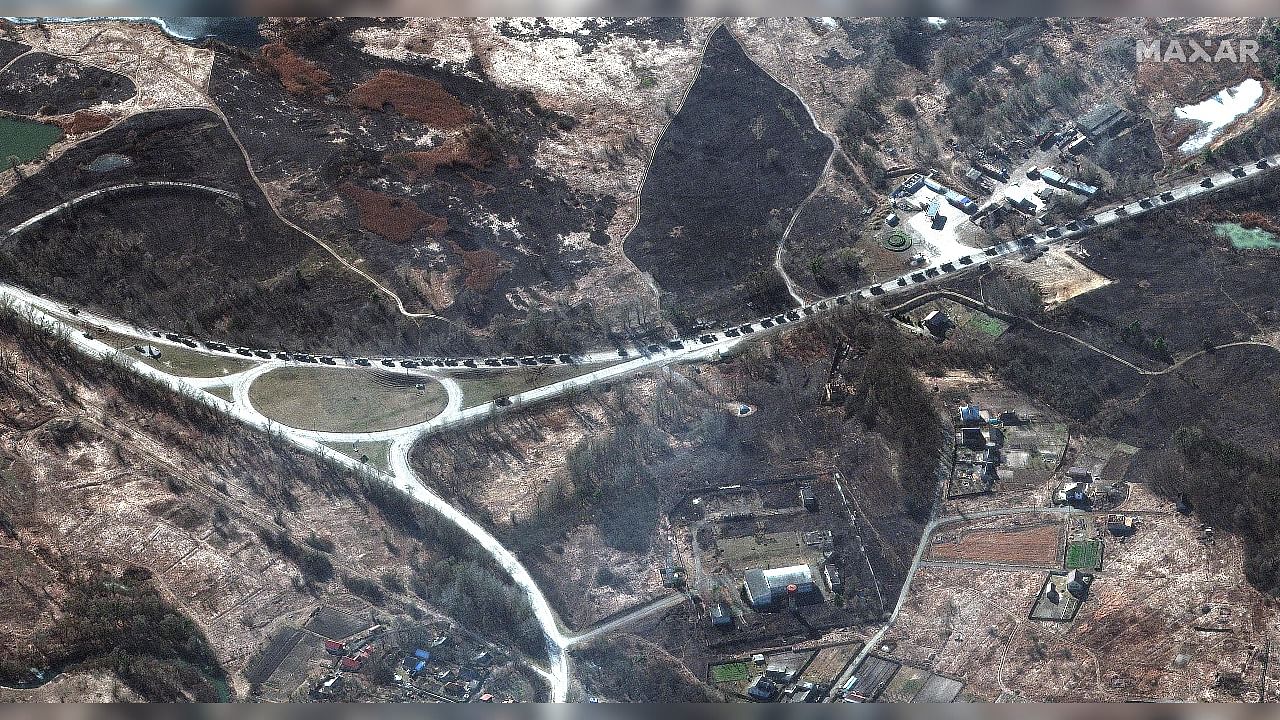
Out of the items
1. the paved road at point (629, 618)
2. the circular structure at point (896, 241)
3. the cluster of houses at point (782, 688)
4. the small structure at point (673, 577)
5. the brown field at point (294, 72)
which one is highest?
the brown field at point (294, 72)

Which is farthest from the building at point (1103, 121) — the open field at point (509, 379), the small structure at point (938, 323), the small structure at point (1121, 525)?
the open field at point (509, 379)

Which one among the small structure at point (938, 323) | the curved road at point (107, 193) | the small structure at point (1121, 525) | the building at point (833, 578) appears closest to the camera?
the building at point (833, 578)

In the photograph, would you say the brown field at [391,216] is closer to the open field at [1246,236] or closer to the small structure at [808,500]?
the small structure at [808,500]

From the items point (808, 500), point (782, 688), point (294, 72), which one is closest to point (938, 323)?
point (808, 500)

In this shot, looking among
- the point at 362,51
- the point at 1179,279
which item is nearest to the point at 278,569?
the point at 362,51

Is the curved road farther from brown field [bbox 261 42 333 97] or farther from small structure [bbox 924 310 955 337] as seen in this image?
small structure [bbox 924 310 955 337]

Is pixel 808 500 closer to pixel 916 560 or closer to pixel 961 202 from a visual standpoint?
pixel 916 560
